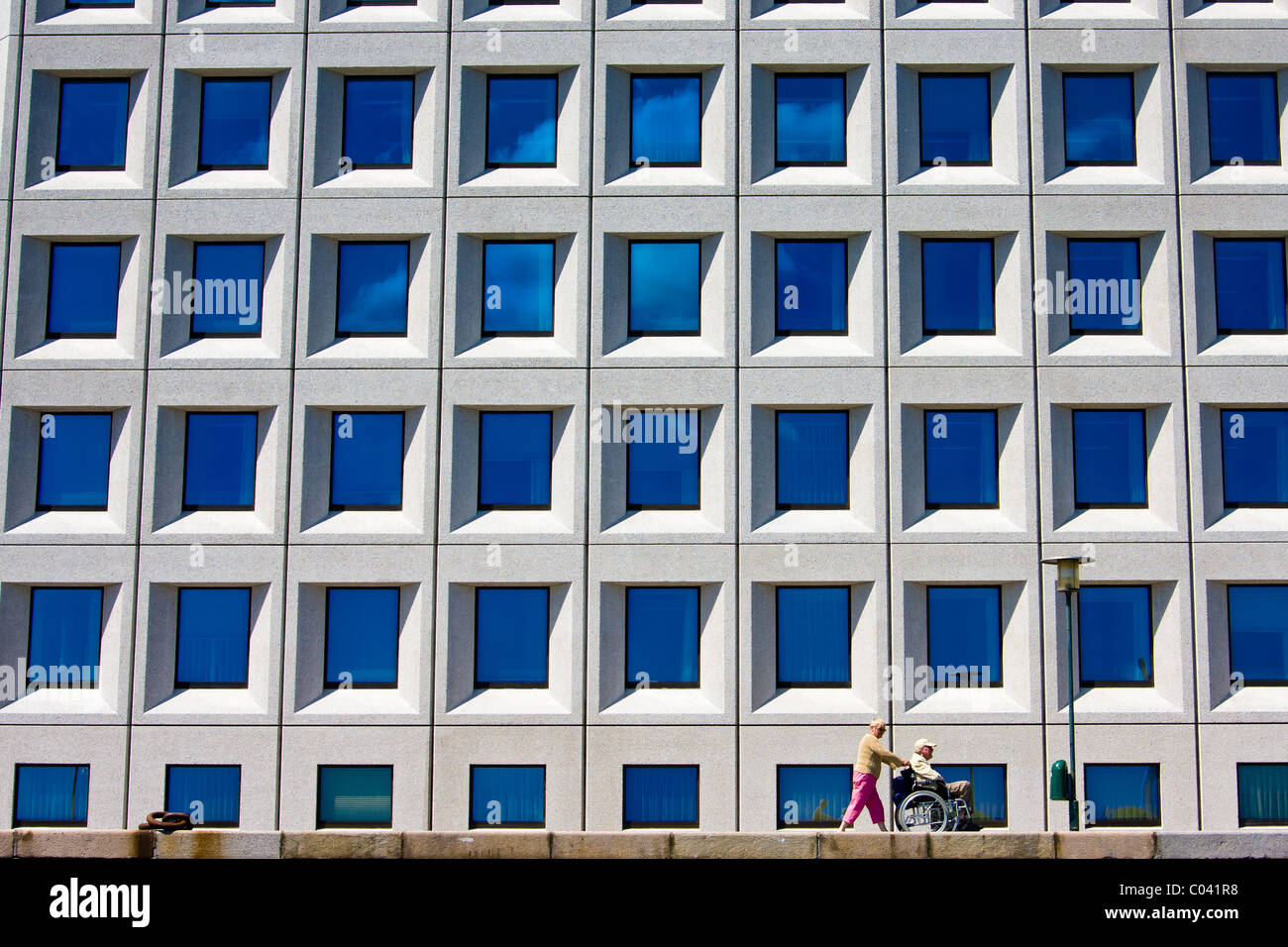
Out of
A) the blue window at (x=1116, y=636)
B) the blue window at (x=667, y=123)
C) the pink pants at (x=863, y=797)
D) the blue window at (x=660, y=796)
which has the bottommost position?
the blue window at (x=660, y=796)

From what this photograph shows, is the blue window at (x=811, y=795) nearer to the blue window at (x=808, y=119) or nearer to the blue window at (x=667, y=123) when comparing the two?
the blue window at (x=808, y=119)

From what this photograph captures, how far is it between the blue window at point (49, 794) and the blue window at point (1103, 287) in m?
22.8

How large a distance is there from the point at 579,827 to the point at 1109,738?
10.9 m

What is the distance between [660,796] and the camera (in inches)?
1020

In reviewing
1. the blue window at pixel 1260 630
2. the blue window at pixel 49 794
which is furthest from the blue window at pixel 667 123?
the blue window at pixel 49 794

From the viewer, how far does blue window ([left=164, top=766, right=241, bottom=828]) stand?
26.0 metres

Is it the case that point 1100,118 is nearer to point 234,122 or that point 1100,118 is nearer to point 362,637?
point 234,122

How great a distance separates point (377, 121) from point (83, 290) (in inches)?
289

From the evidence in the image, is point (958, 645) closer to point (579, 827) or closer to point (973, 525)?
point (973, 525)

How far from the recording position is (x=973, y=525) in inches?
1041

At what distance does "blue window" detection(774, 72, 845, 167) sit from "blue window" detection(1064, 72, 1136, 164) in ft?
16.1

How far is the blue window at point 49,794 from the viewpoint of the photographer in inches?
1025
